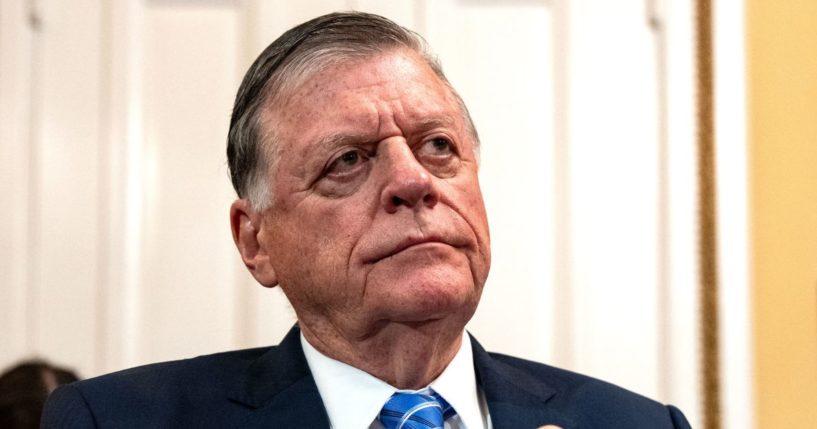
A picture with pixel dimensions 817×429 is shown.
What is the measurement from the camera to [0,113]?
2639 mm

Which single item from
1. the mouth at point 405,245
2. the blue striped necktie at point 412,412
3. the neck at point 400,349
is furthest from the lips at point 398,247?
the blue striped necktie at point 412,412

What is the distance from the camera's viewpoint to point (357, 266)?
149 cm

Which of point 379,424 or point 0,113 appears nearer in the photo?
point 379,424

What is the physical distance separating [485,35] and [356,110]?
1.19 m

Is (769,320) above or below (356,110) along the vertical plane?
below

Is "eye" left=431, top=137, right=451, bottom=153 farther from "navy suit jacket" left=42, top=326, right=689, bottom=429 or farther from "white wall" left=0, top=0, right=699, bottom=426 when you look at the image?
"white wall" left=0, top=0, right=699, bottom=426

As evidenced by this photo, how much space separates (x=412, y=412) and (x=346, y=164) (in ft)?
1.12

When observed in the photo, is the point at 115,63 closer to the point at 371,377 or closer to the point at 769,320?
the point at 371,377

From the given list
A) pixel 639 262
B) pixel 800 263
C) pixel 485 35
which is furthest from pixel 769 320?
pixel 485 35

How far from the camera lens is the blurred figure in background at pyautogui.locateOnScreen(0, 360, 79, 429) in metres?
2.13

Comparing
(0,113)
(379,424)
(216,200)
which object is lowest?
(379,424)

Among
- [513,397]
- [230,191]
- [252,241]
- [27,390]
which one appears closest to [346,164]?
[252,241]

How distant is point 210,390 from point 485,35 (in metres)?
1.36

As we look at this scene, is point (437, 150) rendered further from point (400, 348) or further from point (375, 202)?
point (400, 348)
